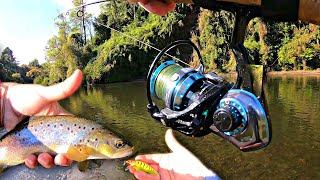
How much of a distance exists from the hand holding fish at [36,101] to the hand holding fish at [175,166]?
57 cm

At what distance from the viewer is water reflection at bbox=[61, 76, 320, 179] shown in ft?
30.6

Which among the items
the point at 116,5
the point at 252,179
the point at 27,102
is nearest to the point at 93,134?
the point at 27,102

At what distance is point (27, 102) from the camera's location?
2.07 metres

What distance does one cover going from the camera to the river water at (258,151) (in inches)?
366

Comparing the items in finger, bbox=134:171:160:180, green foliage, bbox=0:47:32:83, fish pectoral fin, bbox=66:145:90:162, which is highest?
fish pectoral fin, bbox=66:145:90:162

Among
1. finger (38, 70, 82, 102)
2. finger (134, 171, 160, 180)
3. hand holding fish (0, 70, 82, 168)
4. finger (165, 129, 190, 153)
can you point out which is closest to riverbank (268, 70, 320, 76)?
finger (165, 129, 190, 153)

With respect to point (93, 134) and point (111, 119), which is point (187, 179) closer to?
point (93, 134)

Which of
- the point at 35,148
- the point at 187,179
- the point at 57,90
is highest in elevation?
the point at 57,90

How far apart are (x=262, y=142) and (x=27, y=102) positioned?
3.82 feet

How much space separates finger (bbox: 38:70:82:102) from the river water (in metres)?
3.09

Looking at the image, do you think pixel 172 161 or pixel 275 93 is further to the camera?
pixel 275 93

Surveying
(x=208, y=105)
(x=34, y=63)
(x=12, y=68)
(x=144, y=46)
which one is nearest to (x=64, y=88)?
(x=208, y=105)

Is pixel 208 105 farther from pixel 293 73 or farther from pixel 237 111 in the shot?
pixel 293 73

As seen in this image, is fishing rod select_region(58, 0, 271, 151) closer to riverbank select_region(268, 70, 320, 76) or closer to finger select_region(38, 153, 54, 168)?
finger select_region(38, 153, 54, 168)
